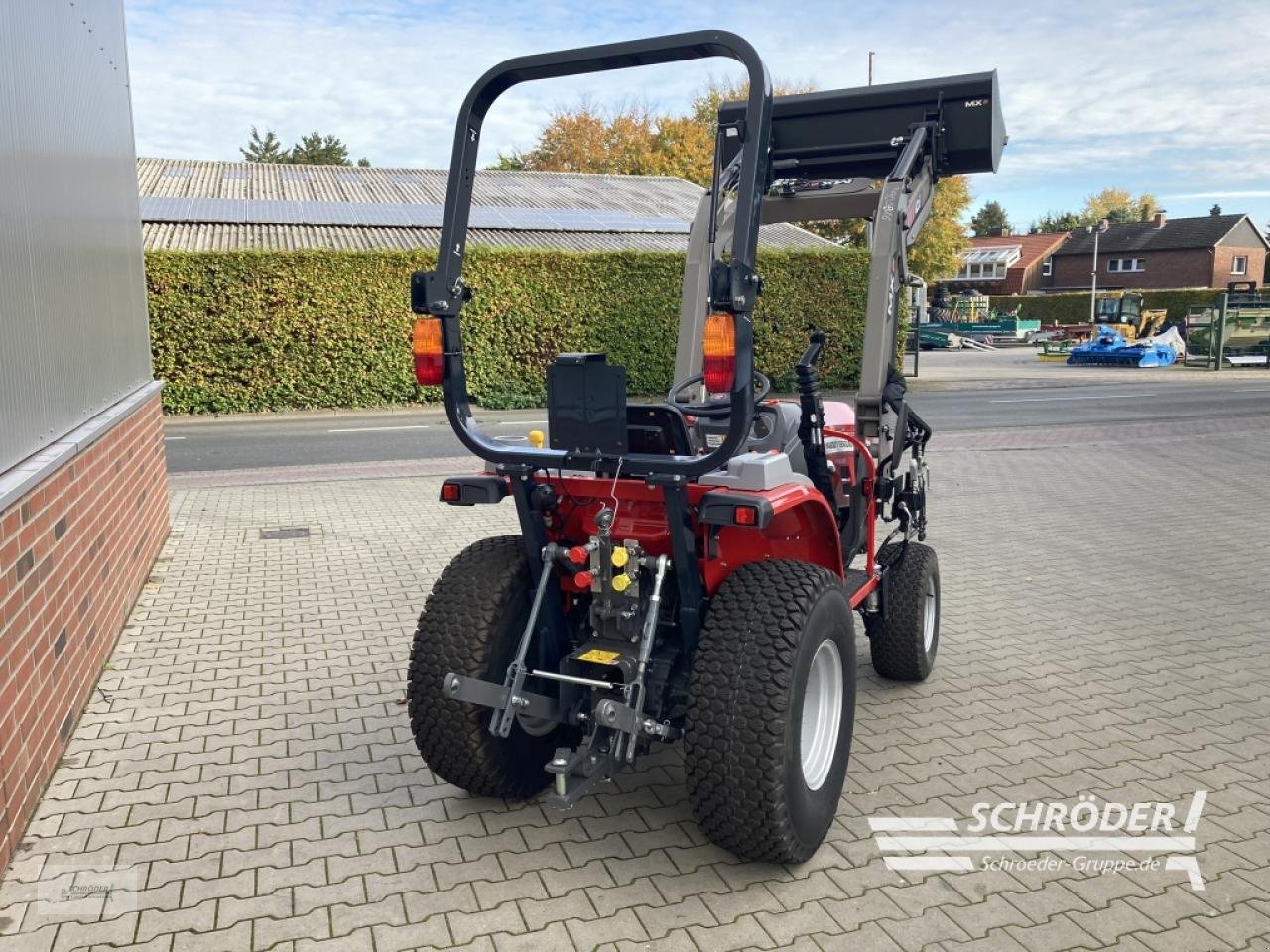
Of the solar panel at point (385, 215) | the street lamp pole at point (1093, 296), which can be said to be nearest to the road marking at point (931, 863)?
the solar panel at point (385, 215)

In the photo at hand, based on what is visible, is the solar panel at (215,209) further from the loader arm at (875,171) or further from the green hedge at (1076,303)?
the green hedge at (1076,303)

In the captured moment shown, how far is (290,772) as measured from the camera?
13.1 ft

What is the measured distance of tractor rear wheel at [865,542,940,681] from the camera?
15.8 feet

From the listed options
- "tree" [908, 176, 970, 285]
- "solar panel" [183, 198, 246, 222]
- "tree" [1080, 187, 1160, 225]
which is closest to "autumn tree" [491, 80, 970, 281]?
"tree" [908, 176, 970, 285]

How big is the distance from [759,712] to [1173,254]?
219 ft

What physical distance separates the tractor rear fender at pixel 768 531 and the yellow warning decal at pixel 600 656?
384mm

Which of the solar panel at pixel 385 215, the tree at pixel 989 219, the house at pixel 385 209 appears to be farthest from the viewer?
the tree at pixel 989 219

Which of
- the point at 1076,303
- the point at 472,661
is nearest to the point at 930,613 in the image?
the point at 472,661

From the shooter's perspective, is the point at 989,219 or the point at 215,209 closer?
the point at 215,209

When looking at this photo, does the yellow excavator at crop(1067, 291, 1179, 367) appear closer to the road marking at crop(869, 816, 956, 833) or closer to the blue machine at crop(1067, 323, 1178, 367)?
the blue machine at crop(1067, 323, 1178, 367)

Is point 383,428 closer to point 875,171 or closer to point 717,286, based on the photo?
point 875,171

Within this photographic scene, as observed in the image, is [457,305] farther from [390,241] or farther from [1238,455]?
[390,241]

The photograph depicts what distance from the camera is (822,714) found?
351 cm

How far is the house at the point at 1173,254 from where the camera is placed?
195ft
